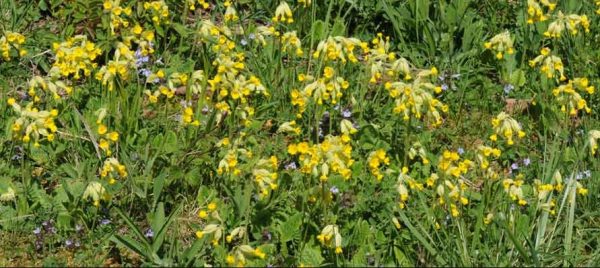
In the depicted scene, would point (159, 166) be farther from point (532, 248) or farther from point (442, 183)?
point (532, 248)

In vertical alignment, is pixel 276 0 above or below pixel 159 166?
above

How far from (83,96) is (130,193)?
0.88 m

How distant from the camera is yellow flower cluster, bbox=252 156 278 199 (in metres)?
4.03

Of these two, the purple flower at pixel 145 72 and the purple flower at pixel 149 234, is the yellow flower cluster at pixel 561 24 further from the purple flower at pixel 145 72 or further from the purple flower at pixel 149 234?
the purple flower at pixel 149 234

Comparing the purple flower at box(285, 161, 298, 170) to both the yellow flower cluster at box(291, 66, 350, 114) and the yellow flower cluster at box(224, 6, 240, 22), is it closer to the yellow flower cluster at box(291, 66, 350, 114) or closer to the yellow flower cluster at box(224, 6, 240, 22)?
the yellow flower cluster at box(291, 66, 350, 114)

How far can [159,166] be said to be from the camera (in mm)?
4527

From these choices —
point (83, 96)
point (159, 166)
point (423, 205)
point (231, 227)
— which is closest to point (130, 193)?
point (159, 166)

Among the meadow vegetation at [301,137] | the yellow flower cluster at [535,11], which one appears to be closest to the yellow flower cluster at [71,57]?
the meadow vegetation at [301,137]

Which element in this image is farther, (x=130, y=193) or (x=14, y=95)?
(x=14, y=95)

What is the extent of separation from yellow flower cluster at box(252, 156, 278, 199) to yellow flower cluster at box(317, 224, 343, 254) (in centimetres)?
29

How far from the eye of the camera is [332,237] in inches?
155

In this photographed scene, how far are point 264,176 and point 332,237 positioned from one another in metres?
0.38

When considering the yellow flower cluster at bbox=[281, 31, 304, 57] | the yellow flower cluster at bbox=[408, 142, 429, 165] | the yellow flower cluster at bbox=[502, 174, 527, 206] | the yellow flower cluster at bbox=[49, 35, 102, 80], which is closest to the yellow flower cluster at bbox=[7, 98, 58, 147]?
the yellow flower cluster at bbox=[49, 35, 102, 80]

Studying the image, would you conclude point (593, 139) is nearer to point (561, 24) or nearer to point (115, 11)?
point (561, 24)
